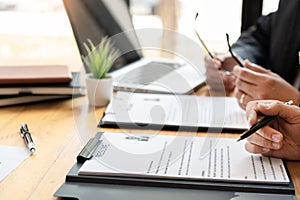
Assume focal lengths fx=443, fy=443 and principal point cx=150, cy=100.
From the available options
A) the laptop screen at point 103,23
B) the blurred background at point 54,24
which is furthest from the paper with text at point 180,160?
the blurred background at point 54,24

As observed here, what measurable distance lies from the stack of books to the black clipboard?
52cm

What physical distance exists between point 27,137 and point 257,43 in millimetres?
1039

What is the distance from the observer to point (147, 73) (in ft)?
5.06

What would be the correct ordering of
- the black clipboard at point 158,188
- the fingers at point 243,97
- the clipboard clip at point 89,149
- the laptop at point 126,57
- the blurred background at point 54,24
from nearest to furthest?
the black clipboard at point 158,188 → the clipboard clip at point 89,149 → the fingers at point 243,97 → the laptop at point 126,57 → the blurred background at point 54,24

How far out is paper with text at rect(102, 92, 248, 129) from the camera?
1.12 meters

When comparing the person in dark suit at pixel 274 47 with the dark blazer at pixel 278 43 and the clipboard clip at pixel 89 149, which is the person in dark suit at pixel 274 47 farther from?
the clipboard clip at pixel 89 149

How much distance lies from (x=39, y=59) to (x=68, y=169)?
1055 mm

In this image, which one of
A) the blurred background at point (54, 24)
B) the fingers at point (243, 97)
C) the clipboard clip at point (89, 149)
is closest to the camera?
the clipboard clip at point (89, 149)

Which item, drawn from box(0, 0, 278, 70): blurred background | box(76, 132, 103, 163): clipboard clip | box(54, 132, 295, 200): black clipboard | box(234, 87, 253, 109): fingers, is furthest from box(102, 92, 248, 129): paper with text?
box(0, 0, 278, 70): blurred background

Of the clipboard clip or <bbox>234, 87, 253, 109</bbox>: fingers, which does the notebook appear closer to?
the clipboard clip

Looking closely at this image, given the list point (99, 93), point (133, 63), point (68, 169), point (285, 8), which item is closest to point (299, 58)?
point (285, 8)

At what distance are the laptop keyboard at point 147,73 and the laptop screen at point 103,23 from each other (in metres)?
0.07

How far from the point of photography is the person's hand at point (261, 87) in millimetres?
1193

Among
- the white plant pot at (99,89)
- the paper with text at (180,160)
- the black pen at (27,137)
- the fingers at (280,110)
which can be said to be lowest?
the black pen at (27,137)
